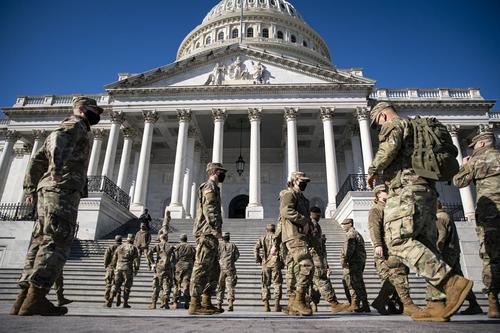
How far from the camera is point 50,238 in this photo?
12.2 ft

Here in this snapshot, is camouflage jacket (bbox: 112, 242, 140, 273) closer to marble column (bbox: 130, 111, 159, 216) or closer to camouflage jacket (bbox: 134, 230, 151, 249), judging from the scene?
camouflage jacket (bbox: 134, 230, 151, 249)

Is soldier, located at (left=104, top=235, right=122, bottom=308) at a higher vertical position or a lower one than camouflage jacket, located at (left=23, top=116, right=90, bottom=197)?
lower

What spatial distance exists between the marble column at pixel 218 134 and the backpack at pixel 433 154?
1908cm

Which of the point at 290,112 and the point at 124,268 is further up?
the point at 290,112

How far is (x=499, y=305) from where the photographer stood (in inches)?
178

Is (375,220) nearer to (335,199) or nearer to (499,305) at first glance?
(499,305)

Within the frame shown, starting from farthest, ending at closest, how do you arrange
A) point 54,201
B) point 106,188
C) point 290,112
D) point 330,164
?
point 290,112
point 330,164
point 106,188
point 54,201

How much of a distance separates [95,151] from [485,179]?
26699mm

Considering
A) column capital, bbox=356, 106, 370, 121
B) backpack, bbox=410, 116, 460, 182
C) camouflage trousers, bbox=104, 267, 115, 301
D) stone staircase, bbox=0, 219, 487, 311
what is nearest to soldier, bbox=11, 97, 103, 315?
backpack, bbox=410, 116, 460, 182

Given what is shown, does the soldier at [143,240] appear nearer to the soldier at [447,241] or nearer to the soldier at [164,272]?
the soldier at [164,272]

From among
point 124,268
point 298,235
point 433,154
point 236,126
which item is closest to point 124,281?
point 124,268

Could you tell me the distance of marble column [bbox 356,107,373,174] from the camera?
22141 mm

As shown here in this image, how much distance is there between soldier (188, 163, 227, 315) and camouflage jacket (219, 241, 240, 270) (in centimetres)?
276

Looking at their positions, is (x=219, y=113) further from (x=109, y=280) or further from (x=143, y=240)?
(x=109, y=280)
